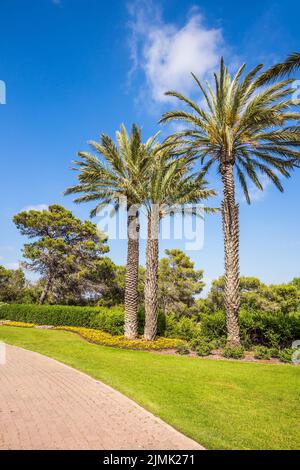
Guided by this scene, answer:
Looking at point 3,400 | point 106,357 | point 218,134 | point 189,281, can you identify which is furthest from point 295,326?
point 189,281

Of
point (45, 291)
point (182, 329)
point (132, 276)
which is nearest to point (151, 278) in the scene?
point (132, 276)

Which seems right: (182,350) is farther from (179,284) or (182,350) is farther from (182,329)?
(179,284)

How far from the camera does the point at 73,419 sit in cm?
571

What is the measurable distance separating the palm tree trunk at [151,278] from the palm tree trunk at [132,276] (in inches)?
43.4

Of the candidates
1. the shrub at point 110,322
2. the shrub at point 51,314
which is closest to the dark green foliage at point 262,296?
the shrub at point 110,322

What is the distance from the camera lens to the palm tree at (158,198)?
16.6 metres

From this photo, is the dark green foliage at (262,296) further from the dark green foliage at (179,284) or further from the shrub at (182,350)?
the shrub at (182,350)

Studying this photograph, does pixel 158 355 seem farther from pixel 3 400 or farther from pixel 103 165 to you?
pixel 103 165

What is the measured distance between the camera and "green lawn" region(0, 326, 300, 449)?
5.36 meters

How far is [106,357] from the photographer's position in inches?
493

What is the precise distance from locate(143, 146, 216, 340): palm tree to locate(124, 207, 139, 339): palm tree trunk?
110 centimetres

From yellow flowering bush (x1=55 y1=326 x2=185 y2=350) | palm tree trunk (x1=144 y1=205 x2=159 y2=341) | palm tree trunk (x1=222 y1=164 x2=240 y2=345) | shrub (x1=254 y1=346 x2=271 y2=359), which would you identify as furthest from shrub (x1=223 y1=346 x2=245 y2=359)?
palm tree trunk (x1=144 y1=205 x2=159 y2=341)

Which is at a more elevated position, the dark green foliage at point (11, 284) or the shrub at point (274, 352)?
the dark green foliage at point (11, 284)

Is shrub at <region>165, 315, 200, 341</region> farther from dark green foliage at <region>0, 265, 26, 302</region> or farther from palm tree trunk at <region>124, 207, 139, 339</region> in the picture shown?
dark green foliage at <region>0, 265, 26, 302</region>
